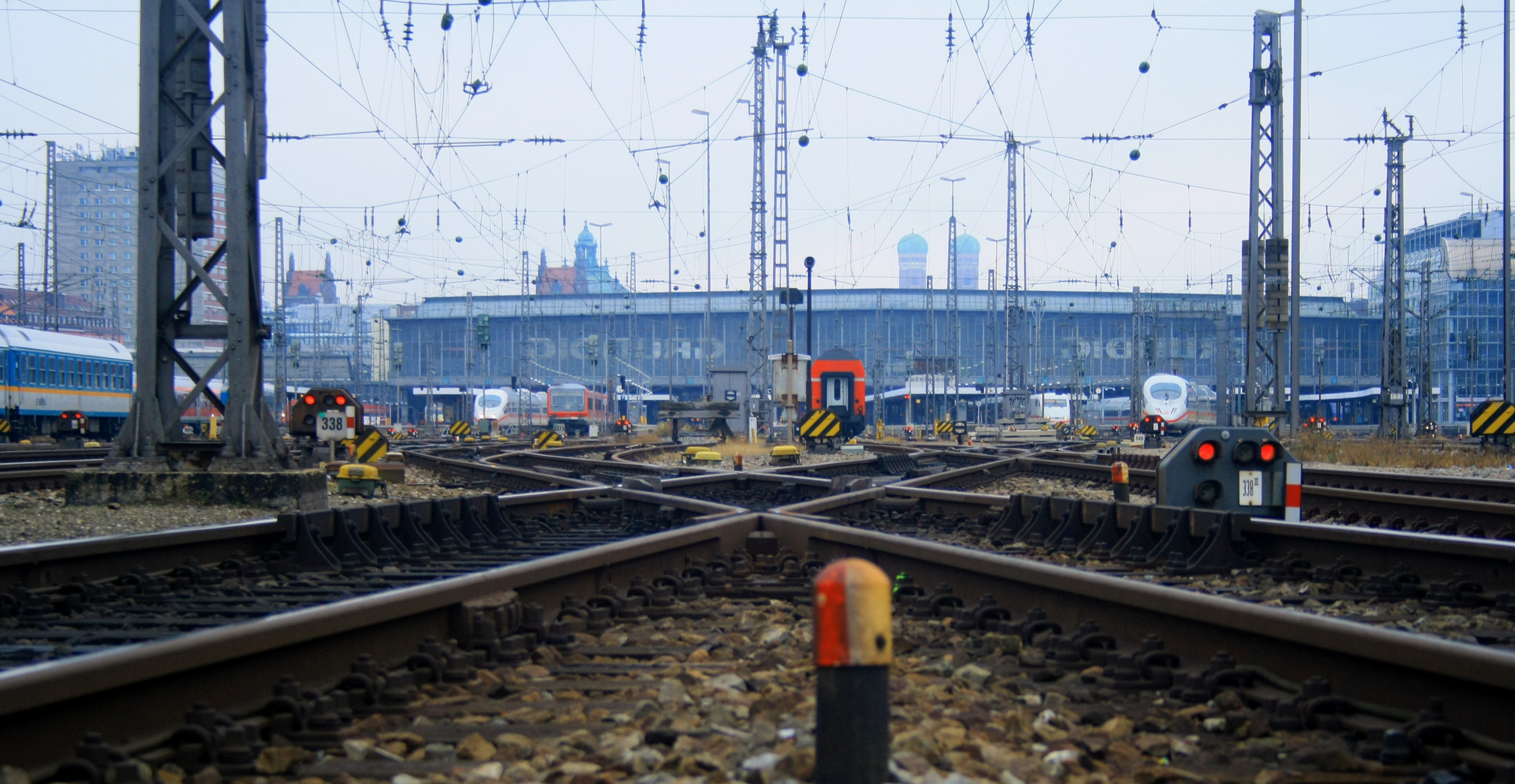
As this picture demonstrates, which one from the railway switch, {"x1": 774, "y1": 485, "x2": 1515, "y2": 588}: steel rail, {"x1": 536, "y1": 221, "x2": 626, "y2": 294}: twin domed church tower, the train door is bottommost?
{"x1": 774, "y1": 485, "x2": 1515, "y2": 588}: steel rail

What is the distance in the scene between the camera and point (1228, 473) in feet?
28.0

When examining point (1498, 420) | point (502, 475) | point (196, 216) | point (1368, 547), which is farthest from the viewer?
point (1498, 420)

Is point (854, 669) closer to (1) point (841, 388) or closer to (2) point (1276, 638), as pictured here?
(2) point (1276, 638)

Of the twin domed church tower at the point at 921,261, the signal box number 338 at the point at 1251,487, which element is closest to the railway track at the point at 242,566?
the signal box number 338 at the point at 1251,487

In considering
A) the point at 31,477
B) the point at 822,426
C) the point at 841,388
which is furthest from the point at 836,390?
the point at 31,477

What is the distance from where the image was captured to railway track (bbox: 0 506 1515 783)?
285cm

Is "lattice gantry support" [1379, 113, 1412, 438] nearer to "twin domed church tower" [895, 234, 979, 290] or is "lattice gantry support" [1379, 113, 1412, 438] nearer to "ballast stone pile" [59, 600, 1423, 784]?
"ballast stone pile" [59, 600, 1423, 784]

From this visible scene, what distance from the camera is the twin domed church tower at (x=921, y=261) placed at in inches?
6142

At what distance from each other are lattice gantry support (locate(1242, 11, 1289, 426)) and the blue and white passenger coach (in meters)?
29.4

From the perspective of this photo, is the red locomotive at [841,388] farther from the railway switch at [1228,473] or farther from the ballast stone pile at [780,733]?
the ballast stone pile at [780,733]

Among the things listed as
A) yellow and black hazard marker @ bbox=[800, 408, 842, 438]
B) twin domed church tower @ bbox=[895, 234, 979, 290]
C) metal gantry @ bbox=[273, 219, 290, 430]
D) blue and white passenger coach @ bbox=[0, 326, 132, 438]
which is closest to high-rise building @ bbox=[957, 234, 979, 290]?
twin domed church tower @ bbox=[895, 234, 979, 290]

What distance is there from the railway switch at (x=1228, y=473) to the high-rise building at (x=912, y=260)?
14690 cm

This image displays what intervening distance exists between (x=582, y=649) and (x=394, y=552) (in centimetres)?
280

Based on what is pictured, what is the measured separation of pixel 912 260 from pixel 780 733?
549ft
